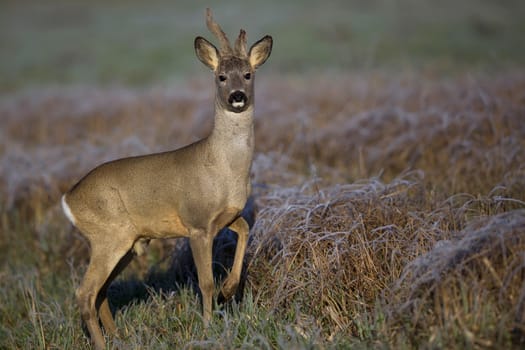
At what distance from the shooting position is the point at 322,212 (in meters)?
5.59

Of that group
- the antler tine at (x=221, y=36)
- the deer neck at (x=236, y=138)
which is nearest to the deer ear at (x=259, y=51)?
the antler tine at (x=221, y=36)

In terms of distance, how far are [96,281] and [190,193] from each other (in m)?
1.07

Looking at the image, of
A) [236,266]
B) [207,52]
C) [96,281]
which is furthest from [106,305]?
[207,52]

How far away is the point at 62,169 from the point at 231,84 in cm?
500

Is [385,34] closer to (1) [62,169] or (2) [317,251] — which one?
(1) [62,169]

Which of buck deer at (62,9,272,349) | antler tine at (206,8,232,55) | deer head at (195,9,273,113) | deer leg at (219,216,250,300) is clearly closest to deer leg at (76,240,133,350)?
buck deer at (62,9,272,349)

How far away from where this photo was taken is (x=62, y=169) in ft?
29.9

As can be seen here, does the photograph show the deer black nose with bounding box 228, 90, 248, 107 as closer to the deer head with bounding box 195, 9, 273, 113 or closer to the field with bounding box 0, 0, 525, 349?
the deer head with bounding box 195, 9, 273, 113

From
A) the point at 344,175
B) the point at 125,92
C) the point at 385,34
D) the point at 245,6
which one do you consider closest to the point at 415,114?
Result: the point at 344,175

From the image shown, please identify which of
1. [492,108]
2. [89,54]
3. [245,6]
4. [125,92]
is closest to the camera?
[492,108]

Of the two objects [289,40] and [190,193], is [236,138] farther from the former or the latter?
[289,40]

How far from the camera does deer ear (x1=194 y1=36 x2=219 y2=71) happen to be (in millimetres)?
5109

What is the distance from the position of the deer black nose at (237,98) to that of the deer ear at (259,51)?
1.64ft

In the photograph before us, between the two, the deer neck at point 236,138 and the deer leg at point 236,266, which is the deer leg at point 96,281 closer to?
the deer leg at point 236,266
